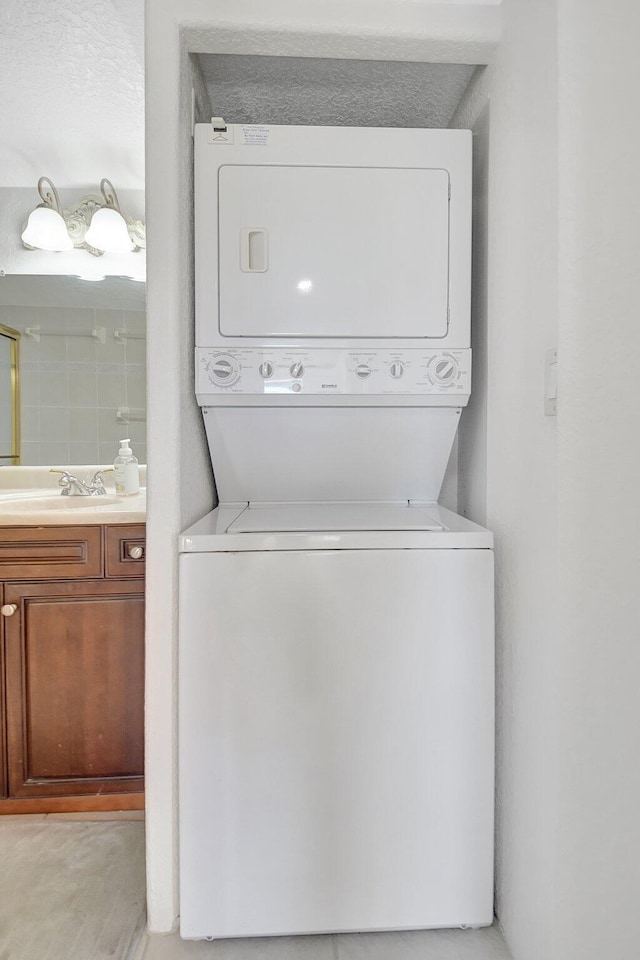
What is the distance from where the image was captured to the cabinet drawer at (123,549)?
5.88 ft

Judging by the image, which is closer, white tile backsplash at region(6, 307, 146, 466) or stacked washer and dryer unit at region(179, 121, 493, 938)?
stacked washer and dryer unit at region(179, 121, 493, 938)

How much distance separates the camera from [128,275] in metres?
2.38

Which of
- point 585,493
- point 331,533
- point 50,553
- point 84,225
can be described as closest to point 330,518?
point 331,533

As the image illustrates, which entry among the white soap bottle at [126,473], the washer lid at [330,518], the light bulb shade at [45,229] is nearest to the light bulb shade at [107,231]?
the light bulb shade at [45,229]

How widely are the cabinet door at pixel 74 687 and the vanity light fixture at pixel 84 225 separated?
4.77 feet

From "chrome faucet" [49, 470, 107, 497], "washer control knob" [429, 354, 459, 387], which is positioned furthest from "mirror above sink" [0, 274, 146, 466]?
"washer control knob" [429, 354, 459, 387]

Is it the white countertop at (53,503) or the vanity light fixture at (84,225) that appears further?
the vanity light fixture at (84,225)

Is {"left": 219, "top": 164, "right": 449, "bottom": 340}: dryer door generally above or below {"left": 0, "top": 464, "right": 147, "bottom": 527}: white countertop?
above

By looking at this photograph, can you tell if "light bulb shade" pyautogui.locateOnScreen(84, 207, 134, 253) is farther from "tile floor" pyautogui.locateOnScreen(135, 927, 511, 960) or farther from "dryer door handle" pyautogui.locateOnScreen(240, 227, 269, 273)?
"tile floor" pyautogui.locateOnScreen(135, 927, 511, 960)

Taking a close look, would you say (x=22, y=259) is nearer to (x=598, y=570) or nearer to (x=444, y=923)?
(x=598, y=570)

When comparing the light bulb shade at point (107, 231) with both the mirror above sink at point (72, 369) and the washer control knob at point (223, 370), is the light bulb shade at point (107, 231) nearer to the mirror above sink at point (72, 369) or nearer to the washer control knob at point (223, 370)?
the mirror above sink at point (72, 369)

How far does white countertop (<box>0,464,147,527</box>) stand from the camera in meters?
1.76

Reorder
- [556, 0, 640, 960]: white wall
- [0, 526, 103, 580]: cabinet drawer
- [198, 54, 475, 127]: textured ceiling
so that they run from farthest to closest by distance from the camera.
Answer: [0, 526, 103, 580]: cabinet drawer < [198, 54, 475, 127]: textured ceiling < [556, 0, 640, 960]: white wall

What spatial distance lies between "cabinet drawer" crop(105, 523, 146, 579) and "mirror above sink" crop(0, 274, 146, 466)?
680mm
